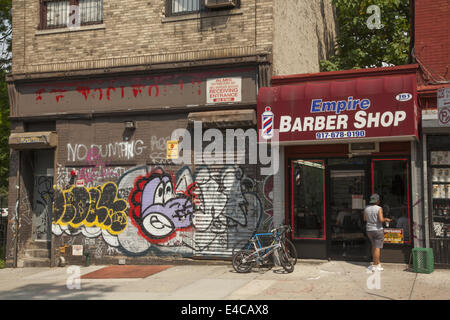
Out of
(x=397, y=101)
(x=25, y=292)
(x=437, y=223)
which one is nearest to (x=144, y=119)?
(x=25, y=292)

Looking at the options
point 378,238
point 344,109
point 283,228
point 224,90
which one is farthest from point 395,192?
point 224,90

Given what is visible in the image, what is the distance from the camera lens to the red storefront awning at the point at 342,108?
34.7ft

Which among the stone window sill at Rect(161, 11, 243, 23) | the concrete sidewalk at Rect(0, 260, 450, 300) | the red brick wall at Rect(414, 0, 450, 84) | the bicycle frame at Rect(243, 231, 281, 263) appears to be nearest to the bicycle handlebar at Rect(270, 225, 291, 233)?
the bicycle frame at Rect(243, 231, 281, 263)

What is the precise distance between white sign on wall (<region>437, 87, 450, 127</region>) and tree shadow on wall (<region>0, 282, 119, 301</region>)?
7.31 m

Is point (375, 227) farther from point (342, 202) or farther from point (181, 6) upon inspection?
point (181, 6)

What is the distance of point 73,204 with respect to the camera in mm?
13570

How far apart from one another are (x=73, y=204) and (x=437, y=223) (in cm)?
948

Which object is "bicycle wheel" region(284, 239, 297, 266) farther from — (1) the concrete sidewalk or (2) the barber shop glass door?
(2) the barber shop glass door

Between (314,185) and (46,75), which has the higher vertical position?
(46,75)

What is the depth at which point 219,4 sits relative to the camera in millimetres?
12336

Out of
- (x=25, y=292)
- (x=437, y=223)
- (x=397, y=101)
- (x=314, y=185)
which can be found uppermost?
(x=397, y=101)

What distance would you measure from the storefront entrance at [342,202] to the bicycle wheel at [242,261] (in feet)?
5.62

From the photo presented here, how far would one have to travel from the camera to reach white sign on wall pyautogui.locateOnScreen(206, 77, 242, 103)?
1220 centimetres

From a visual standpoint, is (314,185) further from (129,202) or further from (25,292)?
(25,292)
